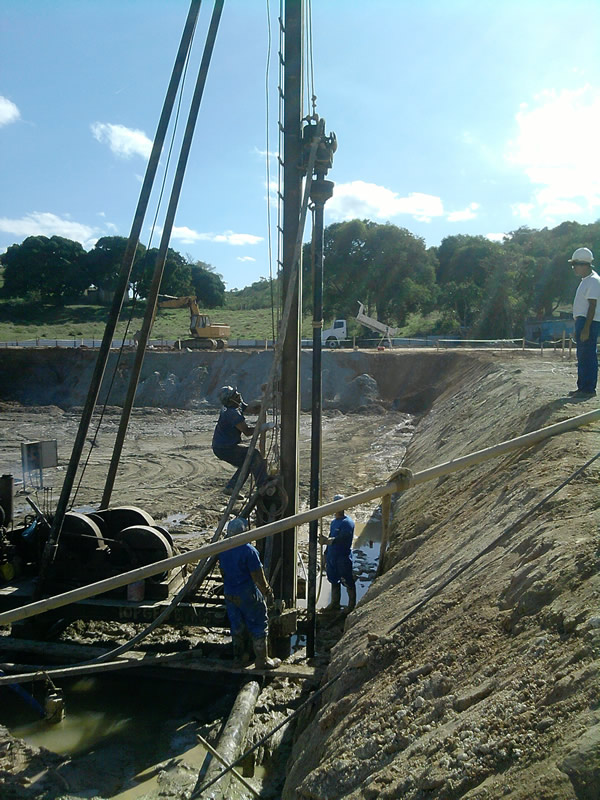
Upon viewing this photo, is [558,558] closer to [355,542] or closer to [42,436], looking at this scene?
[355,542]

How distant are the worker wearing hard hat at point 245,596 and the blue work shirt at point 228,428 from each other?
1.87m

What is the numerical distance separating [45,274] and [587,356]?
72698 millimetres

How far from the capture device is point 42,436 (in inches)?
1037

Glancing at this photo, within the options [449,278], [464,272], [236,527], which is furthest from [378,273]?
[236,527]

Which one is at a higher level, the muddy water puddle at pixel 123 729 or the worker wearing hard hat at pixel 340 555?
the worker wearing hard hat at pixel 340 555

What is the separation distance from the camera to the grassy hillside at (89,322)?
181 ft

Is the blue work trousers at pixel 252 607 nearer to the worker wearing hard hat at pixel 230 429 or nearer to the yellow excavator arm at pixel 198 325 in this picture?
the worker wearing hard hat at pixel 230 429

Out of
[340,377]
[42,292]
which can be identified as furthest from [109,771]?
[42,292]

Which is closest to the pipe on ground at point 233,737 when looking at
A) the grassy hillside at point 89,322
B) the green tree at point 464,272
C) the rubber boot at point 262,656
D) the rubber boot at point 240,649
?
the rubber boot at point 262,656

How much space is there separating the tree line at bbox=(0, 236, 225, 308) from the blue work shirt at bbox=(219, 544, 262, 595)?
64.5 metres

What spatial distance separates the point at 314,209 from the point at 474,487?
3806 mm

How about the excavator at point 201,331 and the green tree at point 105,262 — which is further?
the green tree at point 105,262

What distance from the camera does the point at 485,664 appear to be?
3.54 m

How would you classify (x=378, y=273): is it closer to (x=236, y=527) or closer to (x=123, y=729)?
(x=236, y=527)
